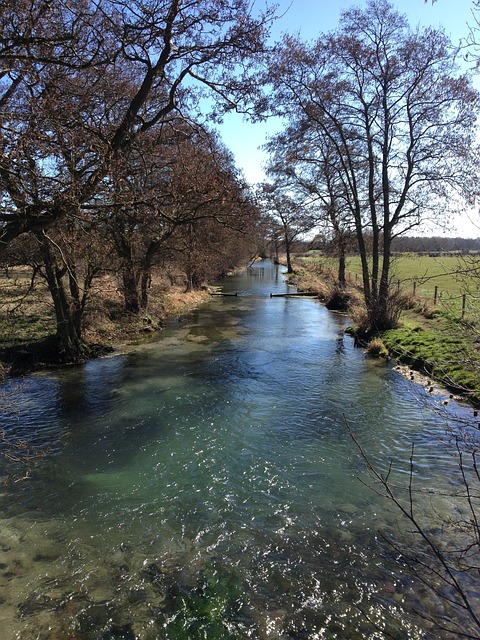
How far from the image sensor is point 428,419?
377 inches

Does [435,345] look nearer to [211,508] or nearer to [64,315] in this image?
[211,508]

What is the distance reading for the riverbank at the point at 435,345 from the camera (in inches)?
225

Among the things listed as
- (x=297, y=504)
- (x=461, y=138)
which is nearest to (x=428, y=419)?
(x=297, y=504)

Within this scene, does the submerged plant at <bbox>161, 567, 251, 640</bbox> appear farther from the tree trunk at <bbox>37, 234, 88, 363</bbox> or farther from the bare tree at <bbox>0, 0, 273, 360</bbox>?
the tree trunk at <bbox>37, 234, 88, 363</bbox>

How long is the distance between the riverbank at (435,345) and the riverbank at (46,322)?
33.2 ft

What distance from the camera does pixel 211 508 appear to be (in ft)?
20.2

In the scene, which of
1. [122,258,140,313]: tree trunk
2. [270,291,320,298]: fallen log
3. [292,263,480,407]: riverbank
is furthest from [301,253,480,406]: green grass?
[122,258,140,313]: tree trunk

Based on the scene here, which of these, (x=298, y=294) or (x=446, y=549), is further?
(x=298, y=294)

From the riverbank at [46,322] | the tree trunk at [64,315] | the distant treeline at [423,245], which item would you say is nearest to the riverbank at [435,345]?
the distant treeline at [423,245]

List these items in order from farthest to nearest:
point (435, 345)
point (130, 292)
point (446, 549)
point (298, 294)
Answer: point (298, 294) → point (130, 292) → point (435, 345) → point (446, 549)

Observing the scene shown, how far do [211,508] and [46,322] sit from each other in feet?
43.1

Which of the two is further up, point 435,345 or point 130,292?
point 130,292

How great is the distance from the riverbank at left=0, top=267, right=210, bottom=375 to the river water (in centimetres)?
172

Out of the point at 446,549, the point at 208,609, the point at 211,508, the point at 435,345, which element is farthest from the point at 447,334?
the point at 208,609
